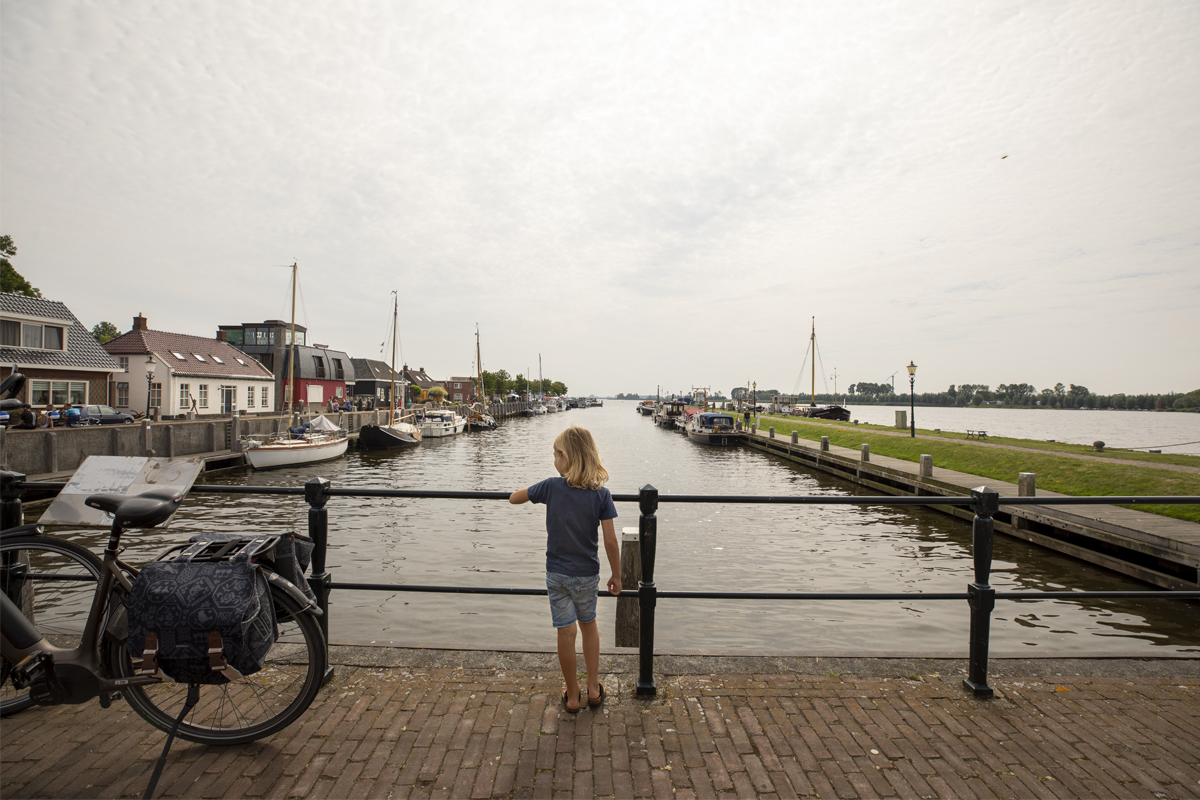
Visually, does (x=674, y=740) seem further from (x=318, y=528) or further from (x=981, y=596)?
(x=318, y=528)

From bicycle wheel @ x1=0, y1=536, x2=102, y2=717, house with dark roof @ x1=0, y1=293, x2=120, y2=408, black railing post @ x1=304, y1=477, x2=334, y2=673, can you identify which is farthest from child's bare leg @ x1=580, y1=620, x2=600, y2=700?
house with dark roof @ x1=0, y1=293, x2=120, y2=408

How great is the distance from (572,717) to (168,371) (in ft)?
159

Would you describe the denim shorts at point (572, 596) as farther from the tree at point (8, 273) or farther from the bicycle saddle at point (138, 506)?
the tree at point (8, 273)

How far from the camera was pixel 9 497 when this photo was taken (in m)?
3.64

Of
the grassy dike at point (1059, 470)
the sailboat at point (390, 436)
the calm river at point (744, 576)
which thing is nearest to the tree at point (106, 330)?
the sailboat at point (390, 436)

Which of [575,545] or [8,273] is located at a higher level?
[8,273]

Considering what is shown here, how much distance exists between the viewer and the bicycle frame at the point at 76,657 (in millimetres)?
3006

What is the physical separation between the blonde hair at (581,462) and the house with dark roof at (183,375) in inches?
1648

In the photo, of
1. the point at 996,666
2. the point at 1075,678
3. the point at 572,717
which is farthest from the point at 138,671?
the point at 1075,678

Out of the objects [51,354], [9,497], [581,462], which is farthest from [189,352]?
[581,462]

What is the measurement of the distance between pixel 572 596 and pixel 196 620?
1.88m

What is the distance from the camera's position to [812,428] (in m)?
47.7

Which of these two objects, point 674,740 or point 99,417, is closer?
point 674,740

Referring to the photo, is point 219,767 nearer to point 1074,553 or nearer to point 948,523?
point 1074,553
